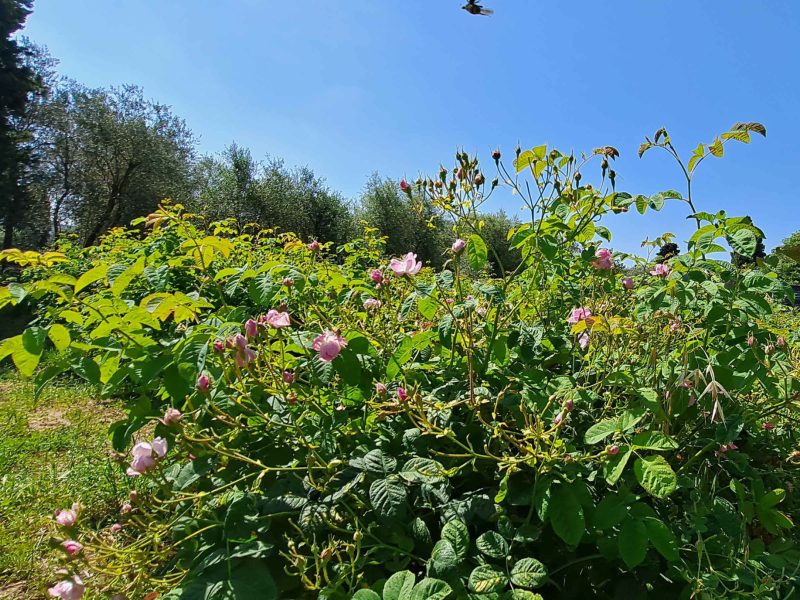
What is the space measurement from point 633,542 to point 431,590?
431 millimetres

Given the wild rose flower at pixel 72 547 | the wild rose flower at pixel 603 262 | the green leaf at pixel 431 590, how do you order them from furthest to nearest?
1. the wild rose flower at pixel 603 262
2. the wild rose flower at pixel 72 547
3. the green leaf at pixel 431 590

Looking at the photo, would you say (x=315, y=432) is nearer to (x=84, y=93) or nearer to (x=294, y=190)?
(x=294, y=190)

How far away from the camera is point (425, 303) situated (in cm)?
137

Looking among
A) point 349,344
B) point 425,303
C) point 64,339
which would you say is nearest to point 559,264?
point 425,303

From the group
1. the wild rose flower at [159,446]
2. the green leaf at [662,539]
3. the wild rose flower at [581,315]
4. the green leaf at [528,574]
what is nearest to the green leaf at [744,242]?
the wild rose flower at [581,315]

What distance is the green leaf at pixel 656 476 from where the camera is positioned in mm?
992

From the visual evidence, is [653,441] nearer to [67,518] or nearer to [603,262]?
[603,262]

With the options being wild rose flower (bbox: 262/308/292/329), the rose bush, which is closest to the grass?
the rose bush

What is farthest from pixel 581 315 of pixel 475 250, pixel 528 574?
pixel 528 574

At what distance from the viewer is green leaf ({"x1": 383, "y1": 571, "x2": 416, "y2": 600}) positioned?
3.12 ft

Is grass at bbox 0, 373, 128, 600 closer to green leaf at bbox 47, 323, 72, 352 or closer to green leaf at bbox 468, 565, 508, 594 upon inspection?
green leaf at bbox 47, 323, 72, 352

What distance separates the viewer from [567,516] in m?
1.06

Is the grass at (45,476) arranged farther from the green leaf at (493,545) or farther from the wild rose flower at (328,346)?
the green leaf at (493,545)

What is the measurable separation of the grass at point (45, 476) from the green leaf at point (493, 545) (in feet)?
2.93
